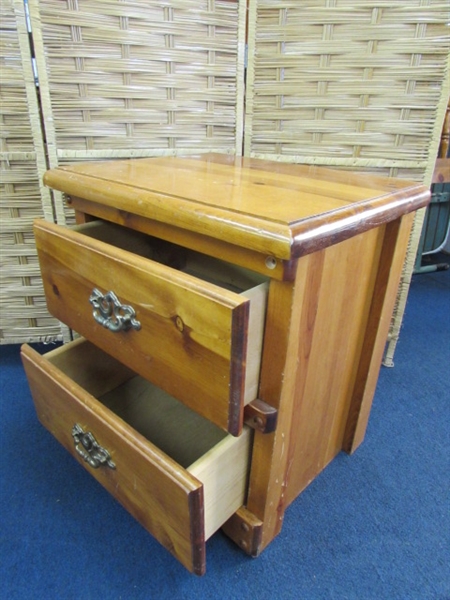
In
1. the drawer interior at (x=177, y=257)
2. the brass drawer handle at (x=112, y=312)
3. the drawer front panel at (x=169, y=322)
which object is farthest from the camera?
the drawer interior at (x=177, y=257)

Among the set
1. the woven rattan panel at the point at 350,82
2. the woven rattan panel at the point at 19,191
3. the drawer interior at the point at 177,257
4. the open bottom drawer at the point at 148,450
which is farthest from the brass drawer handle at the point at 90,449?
the woven rattan panel at the point at 350,82

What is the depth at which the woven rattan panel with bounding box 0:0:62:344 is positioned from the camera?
2.93 feet

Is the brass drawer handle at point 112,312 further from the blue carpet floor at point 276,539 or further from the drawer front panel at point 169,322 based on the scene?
the blue carpet floor at point 276,539

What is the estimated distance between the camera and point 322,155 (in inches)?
40.9

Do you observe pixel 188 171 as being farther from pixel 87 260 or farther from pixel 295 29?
pixel 295 29

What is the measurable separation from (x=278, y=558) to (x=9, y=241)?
3.10 feet

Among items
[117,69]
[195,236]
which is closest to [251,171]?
[195,236]

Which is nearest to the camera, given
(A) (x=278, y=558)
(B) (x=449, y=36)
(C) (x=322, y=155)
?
(A) (x=278, y=558)

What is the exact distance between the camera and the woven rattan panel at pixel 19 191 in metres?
0.89

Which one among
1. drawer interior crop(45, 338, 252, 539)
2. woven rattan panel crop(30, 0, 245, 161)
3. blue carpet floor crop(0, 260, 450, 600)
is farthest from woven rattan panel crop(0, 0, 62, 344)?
drawer interior crop(45, 338, 252, 539)

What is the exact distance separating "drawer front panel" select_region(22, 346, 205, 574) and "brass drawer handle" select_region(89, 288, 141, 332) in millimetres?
123

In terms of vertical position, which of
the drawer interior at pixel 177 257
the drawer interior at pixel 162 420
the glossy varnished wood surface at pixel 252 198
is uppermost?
the glossy varnished wood surface at pixel 252 198

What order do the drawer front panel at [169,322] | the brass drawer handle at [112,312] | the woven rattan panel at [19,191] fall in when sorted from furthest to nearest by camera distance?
1. the woven rattan panel at [19,191]
2. the brass drawer handle at [112,312]
3. the drawer front panel at [169,322]

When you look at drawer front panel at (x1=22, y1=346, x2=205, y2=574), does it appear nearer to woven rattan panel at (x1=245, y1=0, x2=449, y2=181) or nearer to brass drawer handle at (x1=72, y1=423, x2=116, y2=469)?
brass drawer handle at (x1=72, y1=423, x2=116, y2=469)
